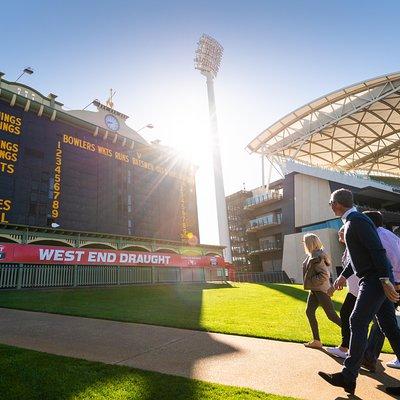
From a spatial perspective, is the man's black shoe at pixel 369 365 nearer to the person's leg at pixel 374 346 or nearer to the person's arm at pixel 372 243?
the person's leg at pixel 374 346

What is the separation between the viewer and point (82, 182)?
21.4m

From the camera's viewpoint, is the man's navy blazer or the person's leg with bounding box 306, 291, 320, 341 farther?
the person's leg with bounding box 306, 291, 320, 341

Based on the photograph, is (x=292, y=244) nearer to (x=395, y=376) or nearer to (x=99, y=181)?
(x=99, y=181)

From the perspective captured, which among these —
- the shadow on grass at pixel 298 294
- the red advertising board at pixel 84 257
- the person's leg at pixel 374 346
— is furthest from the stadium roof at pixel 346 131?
the person's leg at pixel 374 346

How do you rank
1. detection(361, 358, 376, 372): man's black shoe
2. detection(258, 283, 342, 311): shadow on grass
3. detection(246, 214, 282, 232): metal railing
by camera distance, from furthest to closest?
detection(246, 214, 282, 232): metal railing
detection(258, 283, 342, 311): shadow on grass
detection(361, 358, 376, 372): man's black shoe

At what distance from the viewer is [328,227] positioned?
38.9 metres

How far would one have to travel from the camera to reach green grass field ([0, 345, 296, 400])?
3.04 m

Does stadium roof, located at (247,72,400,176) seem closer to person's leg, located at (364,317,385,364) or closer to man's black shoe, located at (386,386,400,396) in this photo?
person's leg, located at (364,317,385,364)

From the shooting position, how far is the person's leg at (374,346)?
4066mm

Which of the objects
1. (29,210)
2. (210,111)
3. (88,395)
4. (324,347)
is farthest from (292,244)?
(88,395)

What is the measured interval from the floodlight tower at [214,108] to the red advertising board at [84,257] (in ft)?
49.4

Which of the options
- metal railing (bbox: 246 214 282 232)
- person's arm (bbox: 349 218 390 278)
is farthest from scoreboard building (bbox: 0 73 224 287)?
metal railing (bbox: 246 214 282 232)

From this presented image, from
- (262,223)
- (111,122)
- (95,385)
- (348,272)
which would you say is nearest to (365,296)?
(348,272)

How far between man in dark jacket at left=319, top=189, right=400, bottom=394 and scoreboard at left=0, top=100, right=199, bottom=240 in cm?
1788
